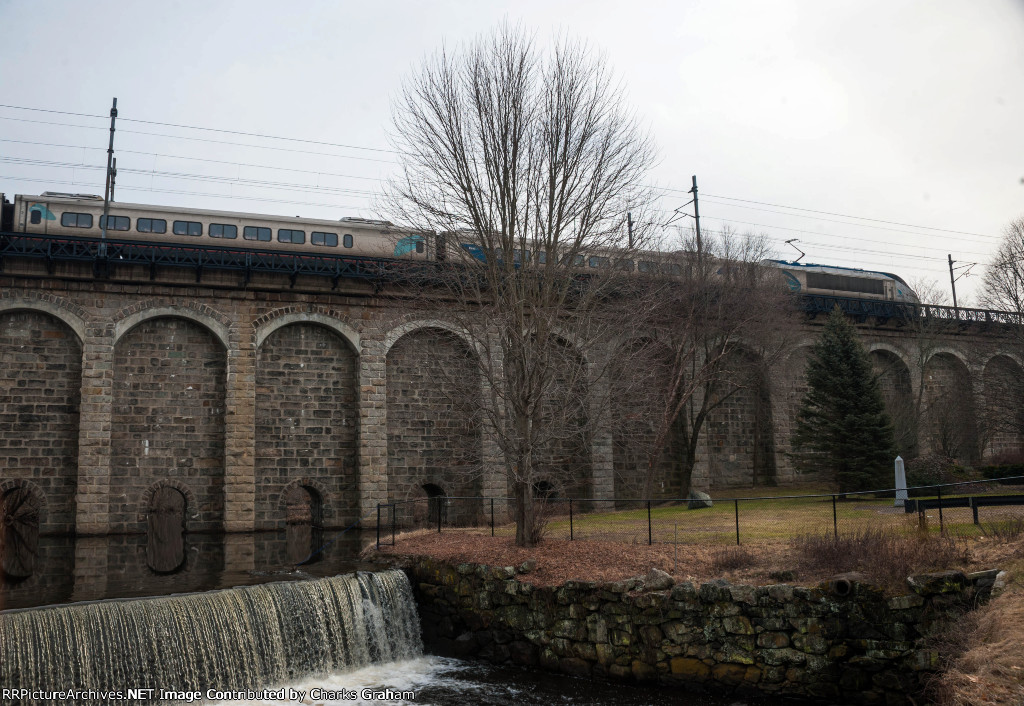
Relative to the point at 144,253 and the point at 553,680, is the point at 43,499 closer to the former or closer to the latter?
the point at 144,253

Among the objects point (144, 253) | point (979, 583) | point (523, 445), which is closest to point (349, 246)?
point (144, 253)

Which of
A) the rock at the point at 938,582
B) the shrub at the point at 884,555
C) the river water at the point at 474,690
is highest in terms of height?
the shrub at the point at 884,555

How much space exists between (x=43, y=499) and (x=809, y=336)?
27099 millimetres

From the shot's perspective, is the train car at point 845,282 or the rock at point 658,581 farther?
the train car at point 845,282

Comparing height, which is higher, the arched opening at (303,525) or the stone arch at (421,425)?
the stone arch at (421,425)

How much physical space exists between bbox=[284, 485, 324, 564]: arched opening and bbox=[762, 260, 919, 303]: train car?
21.5 meters

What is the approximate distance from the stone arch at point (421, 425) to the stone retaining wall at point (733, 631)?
37.3ft

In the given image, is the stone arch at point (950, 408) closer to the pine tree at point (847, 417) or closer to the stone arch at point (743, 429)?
the stone arch at point (743, 429)

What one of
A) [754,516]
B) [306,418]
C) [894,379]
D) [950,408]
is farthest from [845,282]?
[306,418]

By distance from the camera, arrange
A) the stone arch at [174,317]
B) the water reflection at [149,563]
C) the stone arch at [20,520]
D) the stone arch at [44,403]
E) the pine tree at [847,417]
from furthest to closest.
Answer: the pine tree at [847,417] → the stone arch at [174,317] → the stone arch at [44,403] → the stone arch at [20,520] → the water reflection at [149,563]

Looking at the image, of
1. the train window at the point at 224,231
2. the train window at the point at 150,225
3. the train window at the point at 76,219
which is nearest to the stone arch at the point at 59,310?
the train window at the point at 76,219

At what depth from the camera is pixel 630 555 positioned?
1379 centimetres

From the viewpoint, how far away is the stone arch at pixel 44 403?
21.2m

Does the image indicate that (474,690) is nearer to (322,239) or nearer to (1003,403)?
(322,239)
